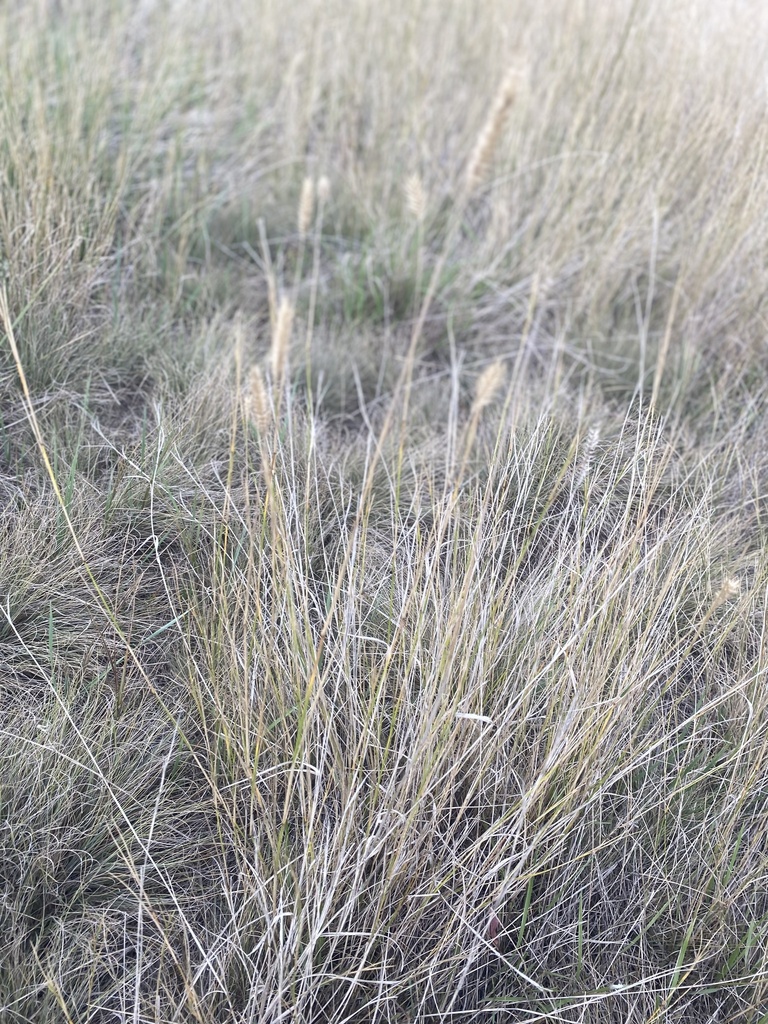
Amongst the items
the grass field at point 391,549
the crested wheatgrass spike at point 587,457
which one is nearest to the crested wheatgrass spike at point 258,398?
the grass field at point 391,549

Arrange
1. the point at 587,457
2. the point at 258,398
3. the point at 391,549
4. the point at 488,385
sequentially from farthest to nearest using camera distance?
the point at 391,549
the point at 587,457
the point at 258,398
the point at 488,385

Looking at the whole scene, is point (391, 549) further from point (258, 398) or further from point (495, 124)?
point (495, 124)

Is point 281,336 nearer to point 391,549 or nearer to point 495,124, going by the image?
point 495,124

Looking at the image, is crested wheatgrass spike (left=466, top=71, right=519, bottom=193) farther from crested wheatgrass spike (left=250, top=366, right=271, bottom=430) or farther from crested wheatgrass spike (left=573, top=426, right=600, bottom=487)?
crested wheatgrass spike (left=573, top=426, right=600, bottom=487)

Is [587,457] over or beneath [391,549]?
over

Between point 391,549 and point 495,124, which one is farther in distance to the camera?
point 391,549

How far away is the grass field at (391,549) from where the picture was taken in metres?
1.44

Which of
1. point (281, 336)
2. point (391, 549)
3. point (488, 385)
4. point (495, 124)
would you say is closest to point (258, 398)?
point (281, 336)

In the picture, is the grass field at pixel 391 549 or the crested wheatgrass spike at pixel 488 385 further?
the grass field at pixel 391 549

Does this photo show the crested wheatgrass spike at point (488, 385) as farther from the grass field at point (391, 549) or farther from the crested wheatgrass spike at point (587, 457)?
the crested wheatgrass spike at point (587, 457)

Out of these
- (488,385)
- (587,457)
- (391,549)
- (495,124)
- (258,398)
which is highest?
(495,124)

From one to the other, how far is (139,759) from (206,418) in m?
0.90

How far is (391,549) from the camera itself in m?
2.00

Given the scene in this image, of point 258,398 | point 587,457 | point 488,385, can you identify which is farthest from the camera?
point 587,457
